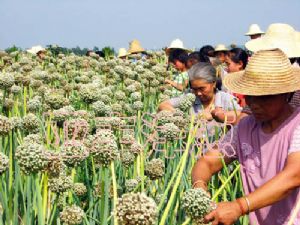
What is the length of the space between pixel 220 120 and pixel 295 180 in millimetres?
1014

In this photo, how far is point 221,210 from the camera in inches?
51.0

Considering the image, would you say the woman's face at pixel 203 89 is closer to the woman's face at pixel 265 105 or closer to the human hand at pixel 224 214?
the woman's face at pixel 265 105

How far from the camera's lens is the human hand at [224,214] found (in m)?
1.26

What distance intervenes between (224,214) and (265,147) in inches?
16.1

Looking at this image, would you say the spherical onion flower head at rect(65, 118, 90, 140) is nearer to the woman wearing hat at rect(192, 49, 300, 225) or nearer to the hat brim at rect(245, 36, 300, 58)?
the woman wearing hat at rect(192, 49, 300, 225)

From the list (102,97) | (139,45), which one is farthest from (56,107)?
(139,45)

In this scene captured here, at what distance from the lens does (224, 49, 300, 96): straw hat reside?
4.95 feet

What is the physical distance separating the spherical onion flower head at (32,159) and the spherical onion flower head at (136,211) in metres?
0.34

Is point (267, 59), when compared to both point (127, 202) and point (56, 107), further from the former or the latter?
point (56, 107)

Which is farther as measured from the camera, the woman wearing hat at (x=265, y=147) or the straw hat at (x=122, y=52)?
the straw hat at (x=122, y=52)

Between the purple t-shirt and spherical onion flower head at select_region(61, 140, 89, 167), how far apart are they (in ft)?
1.83

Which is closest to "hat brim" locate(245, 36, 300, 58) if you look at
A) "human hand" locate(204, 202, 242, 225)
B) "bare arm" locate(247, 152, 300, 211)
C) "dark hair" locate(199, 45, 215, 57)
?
"bare arm" locate(247, 152, 300, 211)

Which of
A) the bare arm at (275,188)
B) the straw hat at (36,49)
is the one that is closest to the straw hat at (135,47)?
the straw hat at (36,49)

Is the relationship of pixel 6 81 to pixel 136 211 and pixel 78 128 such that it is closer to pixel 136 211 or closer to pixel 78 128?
pixel 78 128
